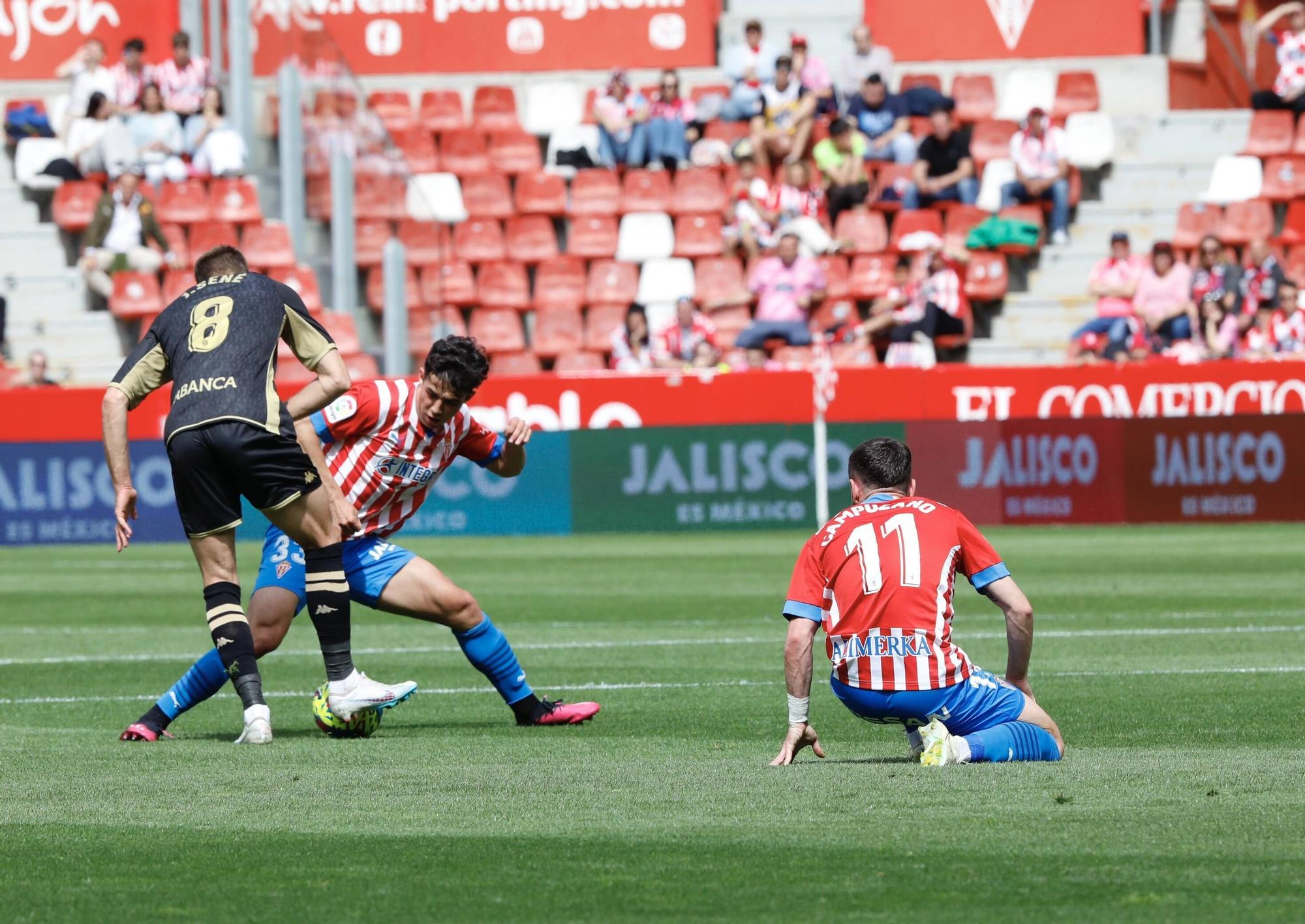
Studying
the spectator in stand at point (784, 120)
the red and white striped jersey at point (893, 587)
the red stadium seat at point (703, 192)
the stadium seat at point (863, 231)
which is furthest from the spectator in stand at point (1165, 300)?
the red and white striped jersey at point (893, 587)

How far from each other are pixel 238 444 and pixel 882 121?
2072cm

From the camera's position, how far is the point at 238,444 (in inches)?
319

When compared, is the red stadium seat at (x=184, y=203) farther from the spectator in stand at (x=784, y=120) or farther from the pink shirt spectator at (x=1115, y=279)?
the pink shirt spectator at (x=1115, y=279)

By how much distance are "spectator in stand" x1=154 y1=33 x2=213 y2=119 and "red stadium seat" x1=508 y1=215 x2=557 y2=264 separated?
14.3ft

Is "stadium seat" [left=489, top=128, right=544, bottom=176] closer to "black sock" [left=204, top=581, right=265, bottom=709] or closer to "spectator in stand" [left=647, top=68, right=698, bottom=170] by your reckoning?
"spectator in stand" [left=647, top=68, right=698, bottom=170]

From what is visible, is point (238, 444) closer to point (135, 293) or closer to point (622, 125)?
point (135, 293)

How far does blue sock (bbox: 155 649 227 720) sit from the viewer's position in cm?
850

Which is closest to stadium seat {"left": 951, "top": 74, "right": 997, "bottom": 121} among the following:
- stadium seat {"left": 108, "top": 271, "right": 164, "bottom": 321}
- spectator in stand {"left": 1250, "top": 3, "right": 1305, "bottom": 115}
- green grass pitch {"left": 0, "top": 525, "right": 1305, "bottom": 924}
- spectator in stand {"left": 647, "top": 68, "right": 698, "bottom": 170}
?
spectator in stand {"left": 1250, "top": 3, "right": 1305, "bottom": 115}

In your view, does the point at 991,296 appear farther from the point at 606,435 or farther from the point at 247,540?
the point at 247,540

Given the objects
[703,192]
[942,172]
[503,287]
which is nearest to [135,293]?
[503,287]

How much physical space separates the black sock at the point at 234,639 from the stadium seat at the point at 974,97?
22.1 meters

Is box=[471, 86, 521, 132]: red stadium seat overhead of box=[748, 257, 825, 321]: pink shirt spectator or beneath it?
overhead

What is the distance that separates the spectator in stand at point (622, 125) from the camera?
28078 mm

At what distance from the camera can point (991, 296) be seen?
26.8 metres
